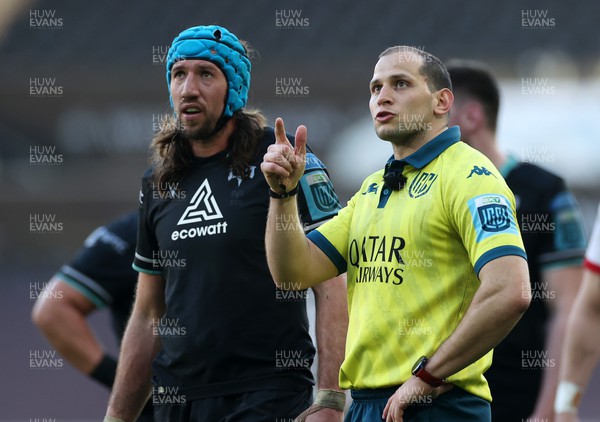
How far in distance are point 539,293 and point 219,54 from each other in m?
2.03

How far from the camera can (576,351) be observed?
14.9 feet

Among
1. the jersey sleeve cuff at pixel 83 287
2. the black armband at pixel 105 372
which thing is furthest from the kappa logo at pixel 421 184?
the black armband at pixel 105 372

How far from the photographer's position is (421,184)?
13.1ft

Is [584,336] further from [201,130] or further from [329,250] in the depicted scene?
[201,130]

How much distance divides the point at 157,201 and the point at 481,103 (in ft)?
7.03

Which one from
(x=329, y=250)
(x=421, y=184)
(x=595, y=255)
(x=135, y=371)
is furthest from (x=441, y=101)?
(x=135, y=371)

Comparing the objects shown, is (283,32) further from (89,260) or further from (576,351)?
(576,351)

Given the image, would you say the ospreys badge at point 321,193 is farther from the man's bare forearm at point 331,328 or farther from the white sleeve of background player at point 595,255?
the white sleeve of background player at point 595,255

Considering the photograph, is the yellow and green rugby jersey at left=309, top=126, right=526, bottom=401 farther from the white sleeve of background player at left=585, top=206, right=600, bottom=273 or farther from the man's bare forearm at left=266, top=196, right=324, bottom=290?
the white sleeve of background player at left=585, top=206, right=600, bottom=273

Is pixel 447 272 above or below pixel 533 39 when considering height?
below

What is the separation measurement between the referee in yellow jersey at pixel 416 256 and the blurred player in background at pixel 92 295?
2996 millimetres

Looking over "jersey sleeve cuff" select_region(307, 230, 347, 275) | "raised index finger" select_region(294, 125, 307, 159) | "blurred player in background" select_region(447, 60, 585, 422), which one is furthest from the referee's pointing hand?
"blurred player in background" select_region(447, 60, 585, 422)

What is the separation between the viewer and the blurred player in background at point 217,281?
4.54 metres

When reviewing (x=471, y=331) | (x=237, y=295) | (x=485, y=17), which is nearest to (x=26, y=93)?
(x=485, y=17)
